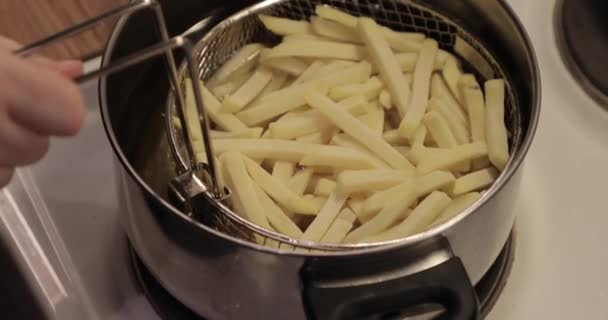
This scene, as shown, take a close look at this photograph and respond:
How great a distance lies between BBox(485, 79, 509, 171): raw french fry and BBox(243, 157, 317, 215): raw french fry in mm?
148

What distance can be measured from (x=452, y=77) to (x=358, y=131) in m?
0.12

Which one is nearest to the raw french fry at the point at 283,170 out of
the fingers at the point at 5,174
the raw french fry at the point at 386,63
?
the raw french fry at the point at 386,63

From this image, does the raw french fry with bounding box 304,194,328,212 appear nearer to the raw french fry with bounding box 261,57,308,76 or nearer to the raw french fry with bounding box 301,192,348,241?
the raw french fry with bounding box 301,192,348,241

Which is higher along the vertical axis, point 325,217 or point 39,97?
point 39,97

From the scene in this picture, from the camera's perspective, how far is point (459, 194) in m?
0.59

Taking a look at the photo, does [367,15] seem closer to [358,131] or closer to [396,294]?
[358,131]

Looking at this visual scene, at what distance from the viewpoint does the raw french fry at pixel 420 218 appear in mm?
546

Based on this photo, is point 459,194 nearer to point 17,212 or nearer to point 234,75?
point 234,75

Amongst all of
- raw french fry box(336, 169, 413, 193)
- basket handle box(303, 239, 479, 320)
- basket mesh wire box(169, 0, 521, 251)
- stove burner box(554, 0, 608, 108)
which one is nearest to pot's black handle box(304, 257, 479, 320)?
basket handle box(303, 239, 479, 320)

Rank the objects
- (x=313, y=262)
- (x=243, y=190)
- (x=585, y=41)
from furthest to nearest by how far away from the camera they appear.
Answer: (x=585, y=41) → (x=243, y=190) → (x=313, y=262)

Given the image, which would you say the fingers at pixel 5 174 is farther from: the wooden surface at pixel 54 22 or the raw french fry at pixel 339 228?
the wooden surface at pixel 54 22

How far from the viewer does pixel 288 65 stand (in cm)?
68

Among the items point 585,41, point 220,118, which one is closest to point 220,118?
point 220,118

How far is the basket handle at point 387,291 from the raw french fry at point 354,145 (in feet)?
0.43
